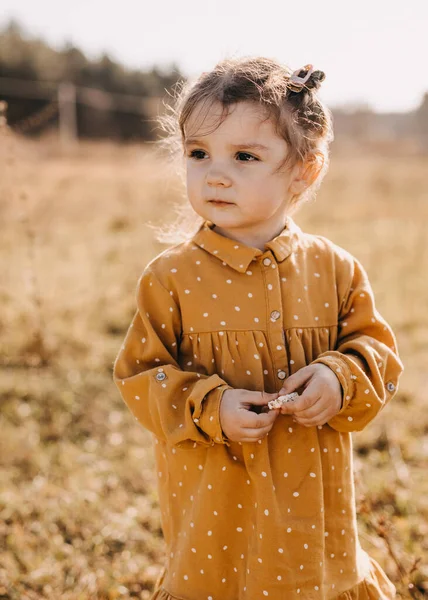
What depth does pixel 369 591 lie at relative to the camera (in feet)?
5.69

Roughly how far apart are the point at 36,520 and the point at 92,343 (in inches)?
80.5

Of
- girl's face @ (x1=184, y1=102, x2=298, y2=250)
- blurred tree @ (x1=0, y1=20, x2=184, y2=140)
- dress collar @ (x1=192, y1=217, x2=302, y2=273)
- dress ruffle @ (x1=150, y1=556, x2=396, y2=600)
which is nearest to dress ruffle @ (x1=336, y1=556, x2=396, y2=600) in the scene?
dress ruffle @ (x1=150, y1=556, x2=396, y2=600)

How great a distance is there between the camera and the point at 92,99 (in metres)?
24.4

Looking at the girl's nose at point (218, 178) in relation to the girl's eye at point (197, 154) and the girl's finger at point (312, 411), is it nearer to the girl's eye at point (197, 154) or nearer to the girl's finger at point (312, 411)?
the girl's eye at point (197, 154)

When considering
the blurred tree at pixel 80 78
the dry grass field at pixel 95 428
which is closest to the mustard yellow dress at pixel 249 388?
the dry grass field at pixel 95 428

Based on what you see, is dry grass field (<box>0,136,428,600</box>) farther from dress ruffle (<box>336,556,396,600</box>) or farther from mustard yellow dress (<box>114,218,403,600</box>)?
mustard yellow dress (<box>114,218,403,600</box>)

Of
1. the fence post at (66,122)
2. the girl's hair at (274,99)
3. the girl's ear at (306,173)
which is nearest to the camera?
the girl's hair at (274,99)

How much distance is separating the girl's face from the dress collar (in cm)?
5

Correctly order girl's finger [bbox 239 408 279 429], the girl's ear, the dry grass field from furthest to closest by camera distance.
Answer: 1. the dry grass field
2. the girl's ear
3. girl's finger [bbox 239 408 279 429]

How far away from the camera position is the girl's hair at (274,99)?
5.08ft

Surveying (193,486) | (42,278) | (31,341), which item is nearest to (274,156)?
(193,486)

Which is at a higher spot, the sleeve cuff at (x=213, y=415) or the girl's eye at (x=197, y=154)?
the girl's eye at (x=197, y=154)

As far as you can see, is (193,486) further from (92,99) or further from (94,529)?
(92,99)

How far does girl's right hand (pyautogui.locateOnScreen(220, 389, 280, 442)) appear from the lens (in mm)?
1453
